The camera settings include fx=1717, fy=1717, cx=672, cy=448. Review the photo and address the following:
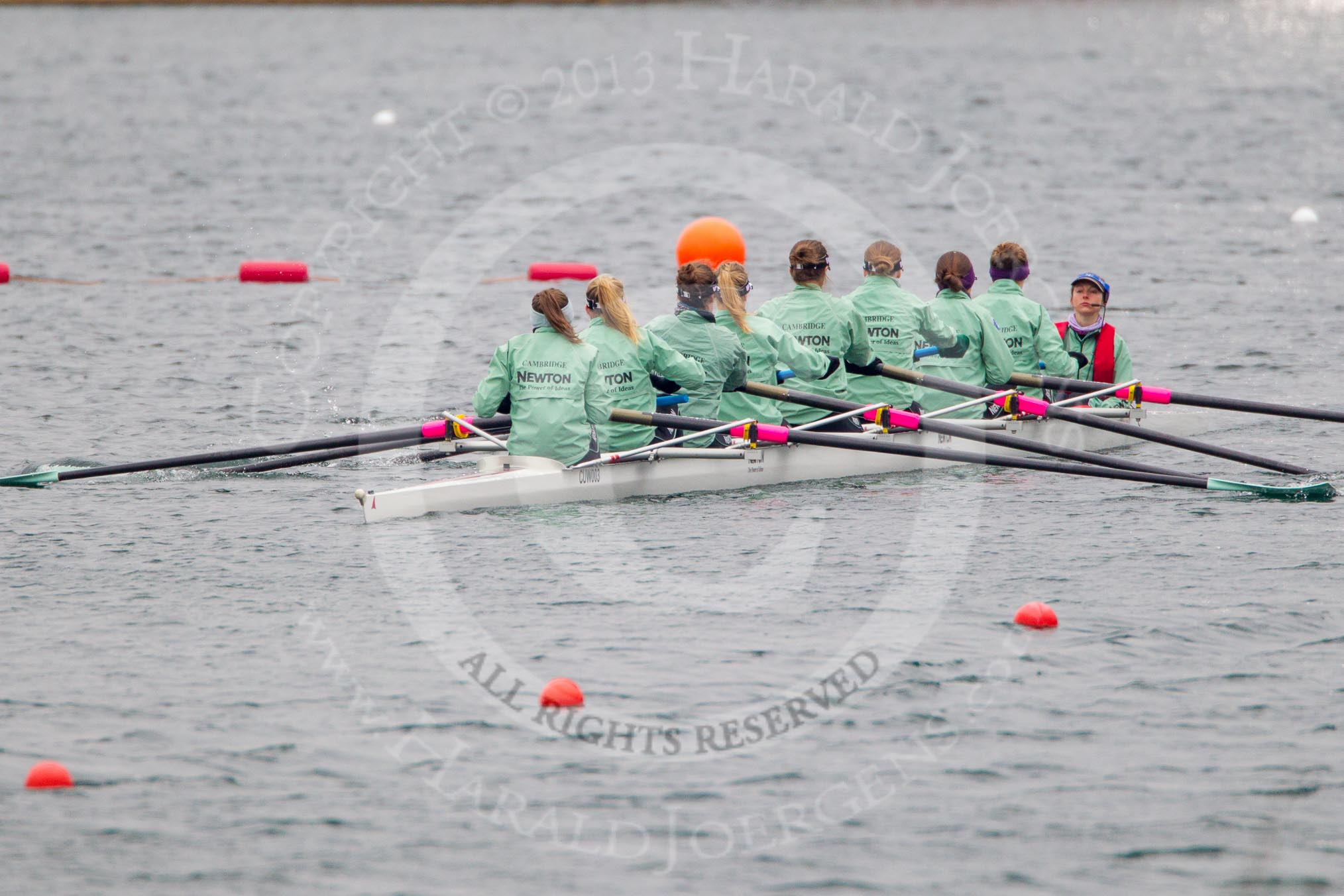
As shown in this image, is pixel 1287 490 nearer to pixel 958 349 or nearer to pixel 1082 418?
pixel 1082 418

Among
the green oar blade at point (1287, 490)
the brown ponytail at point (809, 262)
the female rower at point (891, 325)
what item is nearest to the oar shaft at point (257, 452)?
the brown ponytail at point (809, 262)

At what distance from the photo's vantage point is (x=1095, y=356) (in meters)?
16.2

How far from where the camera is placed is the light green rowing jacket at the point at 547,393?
515 inches

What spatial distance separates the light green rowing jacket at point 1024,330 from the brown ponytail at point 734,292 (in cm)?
255

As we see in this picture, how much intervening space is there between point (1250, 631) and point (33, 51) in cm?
5826

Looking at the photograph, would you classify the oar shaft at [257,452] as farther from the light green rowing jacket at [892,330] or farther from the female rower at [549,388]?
the light green rowing jacket at [892,330]

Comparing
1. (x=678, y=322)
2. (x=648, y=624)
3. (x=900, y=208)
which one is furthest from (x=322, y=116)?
(x=648, y=624)

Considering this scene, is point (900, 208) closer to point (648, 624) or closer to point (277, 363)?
point (277, 363)

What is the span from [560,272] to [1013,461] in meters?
13.1

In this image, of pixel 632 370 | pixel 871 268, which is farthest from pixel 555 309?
pixel 871 268

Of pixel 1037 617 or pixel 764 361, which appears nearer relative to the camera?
pixel 1037 617

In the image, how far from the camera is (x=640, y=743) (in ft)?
30.6

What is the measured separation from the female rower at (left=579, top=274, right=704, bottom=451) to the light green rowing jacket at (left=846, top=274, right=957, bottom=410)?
209 cm

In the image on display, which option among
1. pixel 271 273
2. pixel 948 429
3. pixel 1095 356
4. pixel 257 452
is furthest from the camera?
pixel 271 273
